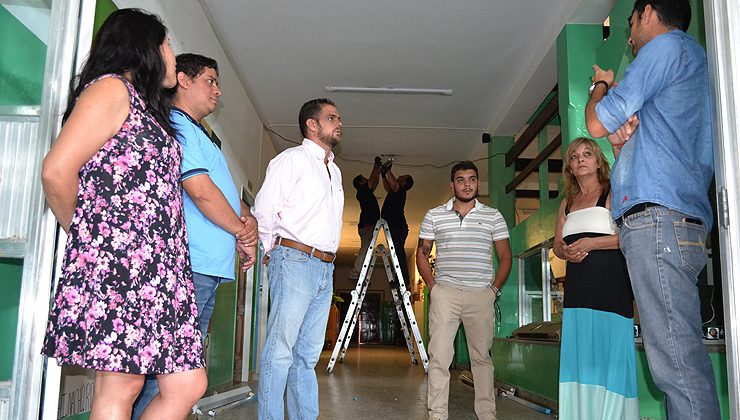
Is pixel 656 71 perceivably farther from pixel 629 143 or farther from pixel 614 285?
pixel 614 285

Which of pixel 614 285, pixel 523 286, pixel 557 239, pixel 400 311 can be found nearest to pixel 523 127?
pixel 523 286

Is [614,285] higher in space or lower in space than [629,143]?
lower

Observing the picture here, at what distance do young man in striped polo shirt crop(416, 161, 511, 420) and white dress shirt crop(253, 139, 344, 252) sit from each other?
3.35 feet

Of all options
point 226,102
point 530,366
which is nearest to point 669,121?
point 530,366

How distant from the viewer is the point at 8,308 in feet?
5.50

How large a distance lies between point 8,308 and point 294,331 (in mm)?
947

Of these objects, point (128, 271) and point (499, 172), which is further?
point (499, 172)

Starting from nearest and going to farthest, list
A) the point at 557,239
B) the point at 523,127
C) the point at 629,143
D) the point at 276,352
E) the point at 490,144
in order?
1. the point at 629,143
2. the point at 276,352
3. the point at 557,239
4. the point at 523,127
5. the point at 490,144

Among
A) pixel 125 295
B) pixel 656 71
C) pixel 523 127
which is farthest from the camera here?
pixel 523 127

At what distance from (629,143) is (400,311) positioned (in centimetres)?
474

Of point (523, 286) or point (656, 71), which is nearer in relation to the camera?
point (656, 71)

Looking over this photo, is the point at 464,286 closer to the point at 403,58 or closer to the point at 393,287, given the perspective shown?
the point at 403,58

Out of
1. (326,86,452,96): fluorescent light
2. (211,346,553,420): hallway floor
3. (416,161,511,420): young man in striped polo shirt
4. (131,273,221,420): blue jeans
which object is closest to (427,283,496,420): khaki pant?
(416,161,511,420): young man in striped polo shirt

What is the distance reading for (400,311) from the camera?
651 centimetres
